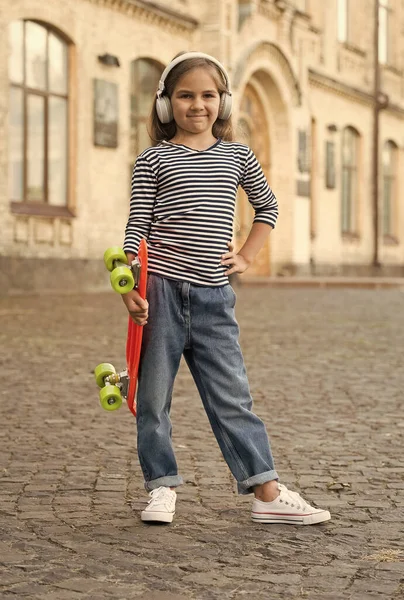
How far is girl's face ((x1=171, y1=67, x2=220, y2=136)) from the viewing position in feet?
12.6

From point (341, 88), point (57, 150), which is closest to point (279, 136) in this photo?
point (341, 88)

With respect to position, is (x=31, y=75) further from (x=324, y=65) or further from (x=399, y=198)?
(x=399, y=198)

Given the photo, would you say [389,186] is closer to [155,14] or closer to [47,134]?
[155,14]

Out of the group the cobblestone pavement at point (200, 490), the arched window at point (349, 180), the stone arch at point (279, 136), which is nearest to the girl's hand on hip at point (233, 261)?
the cobblestone pavement at point (200, 490)

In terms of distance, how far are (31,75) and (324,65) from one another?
11991mm

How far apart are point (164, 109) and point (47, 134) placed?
14739 millimetres

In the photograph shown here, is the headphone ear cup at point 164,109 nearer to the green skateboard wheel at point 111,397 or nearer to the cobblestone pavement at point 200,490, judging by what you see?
the green skateboard wheel at point 111,397

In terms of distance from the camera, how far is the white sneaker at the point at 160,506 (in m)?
3.80

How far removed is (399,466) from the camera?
16.0 ft

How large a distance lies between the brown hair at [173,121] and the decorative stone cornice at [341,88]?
23.7 metres

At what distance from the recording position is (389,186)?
32844 millimetres

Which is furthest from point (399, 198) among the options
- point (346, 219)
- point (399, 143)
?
point (346, 219)

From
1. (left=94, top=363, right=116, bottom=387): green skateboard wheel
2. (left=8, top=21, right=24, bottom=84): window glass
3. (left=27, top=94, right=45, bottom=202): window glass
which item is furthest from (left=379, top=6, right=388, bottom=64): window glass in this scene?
(left=94, top=363, right=116, bottom=387): green skateboard wheel

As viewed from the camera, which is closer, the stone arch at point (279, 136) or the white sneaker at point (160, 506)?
the white sneaker at point (160, 506)
